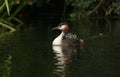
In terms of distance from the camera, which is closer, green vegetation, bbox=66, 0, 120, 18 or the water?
the water

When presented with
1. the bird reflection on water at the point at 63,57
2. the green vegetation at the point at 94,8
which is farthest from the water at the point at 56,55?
the green vegetation at the point at 94,8

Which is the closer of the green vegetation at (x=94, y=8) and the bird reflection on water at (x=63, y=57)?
the bird reflection on water at (x=63, y=57)

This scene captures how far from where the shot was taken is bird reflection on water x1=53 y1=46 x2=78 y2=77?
14.2 m

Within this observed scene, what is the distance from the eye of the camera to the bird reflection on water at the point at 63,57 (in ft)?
46.7

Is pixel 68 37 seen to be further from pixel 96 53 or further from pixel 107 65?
pixel 107 65

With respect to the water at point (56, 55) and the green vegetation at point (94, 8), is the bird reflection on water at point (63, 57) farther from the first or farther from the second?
the green vegetation at point (94, 8)

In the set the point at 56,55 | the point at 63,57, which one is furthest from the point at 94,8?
the point at 63,57

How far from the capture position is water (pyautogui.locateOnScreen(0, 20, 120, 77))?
46.6 ft

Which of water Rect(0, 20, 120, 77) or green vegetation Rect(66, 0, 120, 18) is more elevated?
green vegetation Rect(66, 0, 120, 18)

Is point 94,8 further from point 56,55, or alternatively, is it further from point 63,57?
point 63,57

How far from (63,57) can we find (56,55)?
17.9 inches

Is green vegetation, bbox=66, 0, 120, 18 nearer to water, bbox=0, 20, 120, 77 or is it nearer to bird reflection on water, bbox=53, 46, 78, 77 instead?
water, bbox=0, 20, 120, 77

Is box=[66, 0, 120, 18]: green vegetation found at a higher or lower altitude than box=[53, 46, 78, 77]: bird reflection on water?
higher

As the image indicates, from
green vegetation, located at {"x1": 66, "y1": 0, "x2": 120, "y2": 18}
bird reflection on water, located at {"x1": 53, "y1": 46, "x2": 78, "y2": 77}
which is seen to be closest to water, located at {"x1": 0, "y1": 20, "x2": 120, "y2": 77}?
bird reflection on water, located at {"x1": 53, "y1": 46, "x2": 78, "y2": 77}
